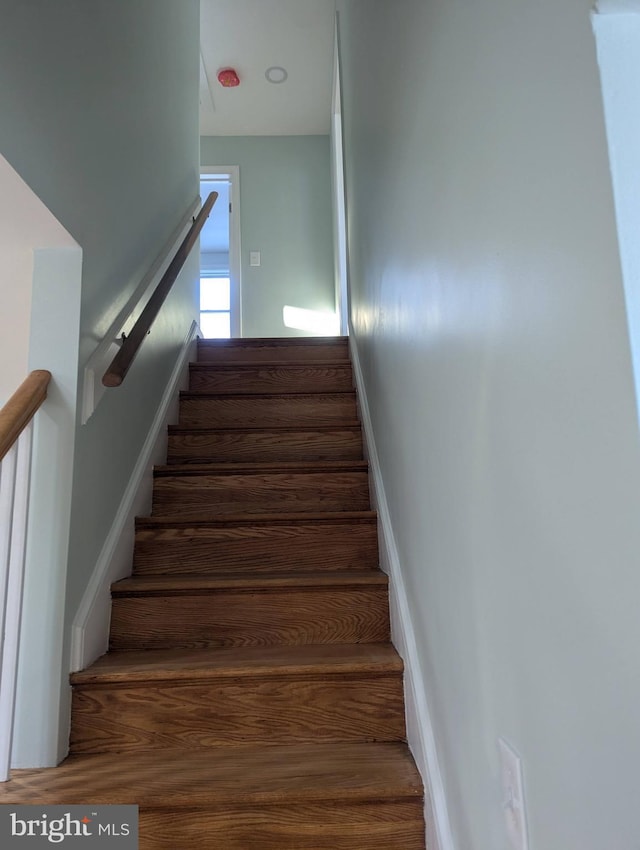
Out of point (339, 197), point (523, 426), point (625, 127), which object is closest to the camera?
point (625, 127)

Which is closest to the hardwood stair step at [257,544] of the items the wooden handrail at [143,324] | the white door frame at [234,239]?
the wooden handrail at [143,324]

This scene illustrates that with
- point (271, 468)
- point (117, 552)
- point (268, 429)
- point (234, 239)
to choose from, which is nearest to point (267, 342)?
point (268, 429)

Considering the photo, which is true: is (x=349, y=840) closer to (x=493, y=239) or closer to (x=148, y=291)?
(x=493, y=239)

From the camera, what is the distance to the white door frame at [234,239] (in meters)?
4.64

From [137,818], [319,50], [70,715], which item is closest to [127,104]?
[70,715]

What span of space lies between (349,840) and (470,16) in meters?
1.48

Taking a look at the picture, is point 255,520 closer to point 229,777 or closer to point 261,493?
point 261,493

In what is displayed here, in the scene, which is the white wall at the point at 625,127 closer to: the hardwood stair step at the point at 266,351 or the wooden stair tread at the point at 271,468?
the wooden stair tread at the point at 271,468

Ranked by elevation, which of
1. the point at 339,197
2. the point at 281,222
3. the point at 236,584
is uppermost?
the point at 281,222

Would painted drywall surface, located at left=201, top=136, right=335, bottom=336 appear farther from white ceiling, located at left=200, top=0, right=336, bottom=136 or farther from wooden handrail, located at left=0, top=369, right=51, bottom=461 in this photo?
wooden handrail, located at left=0, top=369, right=51, bottom=461

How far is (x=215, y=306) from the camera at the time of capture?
22.7ft

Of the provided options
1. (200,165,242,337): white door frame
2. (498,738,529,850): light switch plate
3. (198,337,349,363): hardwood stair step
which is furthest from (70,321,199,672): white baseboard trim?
(200,165,242,337): white door frame

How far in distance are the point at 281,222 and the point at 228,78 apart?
113cm

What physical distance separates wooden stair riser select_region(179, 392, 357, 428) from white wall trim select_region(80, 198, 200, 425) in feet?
2.18
